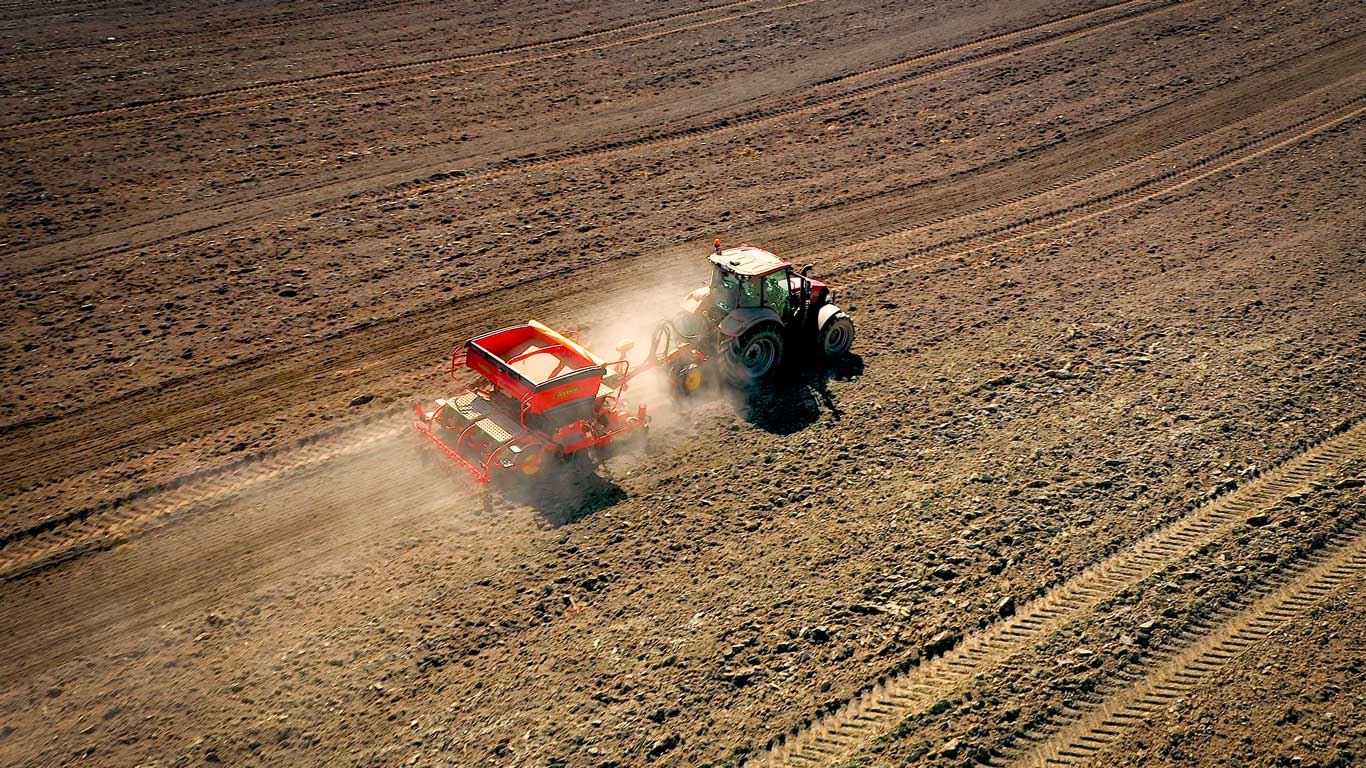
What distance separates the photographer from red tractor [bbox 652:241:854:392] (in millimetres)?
14852

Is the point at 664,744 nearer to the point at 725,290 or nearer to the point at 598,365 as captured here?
the point at 598,365

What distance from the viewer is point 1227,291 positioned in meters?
17.3

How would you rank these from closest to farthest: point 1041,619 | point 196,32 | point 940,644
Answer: point 940,644 < point 1041,619 < point 196,32

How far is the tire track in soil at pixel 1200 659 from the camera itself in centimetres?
969

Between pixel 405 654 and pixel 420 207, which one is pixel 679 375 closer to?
pixel 405 654

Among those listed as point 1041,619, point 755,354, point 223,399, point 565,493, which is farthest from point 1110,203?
point 223,399

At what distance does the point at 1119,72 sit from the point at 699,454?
18.7m

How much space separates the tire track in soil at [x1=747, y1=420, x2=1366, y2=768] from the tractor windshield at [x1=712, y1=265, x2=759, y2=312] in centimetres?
582

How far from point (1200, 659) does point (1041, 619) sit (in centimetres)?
154

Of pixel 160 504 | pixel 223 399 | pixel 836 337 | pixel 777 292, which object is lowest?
pixel 160 504

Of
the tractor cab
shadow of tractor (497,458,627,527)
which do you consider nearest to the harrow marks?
shadow of tractor (497,458,627,527)

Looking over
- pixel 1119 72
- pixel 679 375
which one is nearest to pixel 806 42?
pixel 1119 72

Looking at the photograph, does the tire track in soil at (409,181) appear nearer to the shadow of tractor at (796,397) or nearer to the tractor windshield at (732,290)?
the tractor windshield at (732,290)

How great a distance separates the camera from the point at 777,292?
49.5 ft
